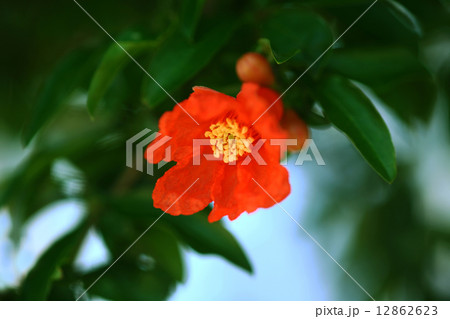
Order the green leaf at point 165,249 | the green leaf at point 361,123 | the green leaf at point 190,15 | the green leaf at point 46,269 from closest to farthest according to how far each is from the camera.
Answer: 1. the green leaf at point 361,123
2. the green leaf at point 190,15
3. the green leaf at point 46,269
4. the green leaf at point 165,249

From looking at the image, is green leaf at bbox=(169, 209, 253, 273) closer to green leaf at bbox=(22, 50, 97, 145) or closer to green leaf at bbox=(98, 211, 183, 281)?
green leaf at bbox=(98, 211, 183, 281)

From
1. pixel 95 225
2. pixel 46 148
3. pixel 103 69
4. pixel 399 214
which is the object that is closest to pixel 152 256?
pixel 95 225

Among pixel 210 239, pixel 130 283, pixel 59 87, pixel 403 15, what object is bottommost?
pixel 130 283

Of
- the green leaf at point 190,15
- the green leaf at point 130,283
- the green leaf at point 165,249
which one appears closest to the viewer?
the green leaf at point 190,15

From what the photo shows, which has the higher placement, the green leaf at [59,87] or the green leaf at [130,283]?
the green leaf at [59,87]

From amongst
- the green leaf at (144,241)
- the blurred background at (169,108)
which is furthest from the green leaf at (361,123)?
the green leaf at (144,241)

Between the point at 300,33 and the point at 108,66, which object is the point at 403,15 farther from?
the point at 108,66

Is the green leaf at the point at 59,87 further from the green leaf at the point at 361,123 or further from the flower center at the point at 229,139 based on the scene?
the green leaf at the point at 361,123

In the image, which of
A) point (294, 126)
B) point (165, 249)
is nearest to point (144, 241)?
point (165, 249)
